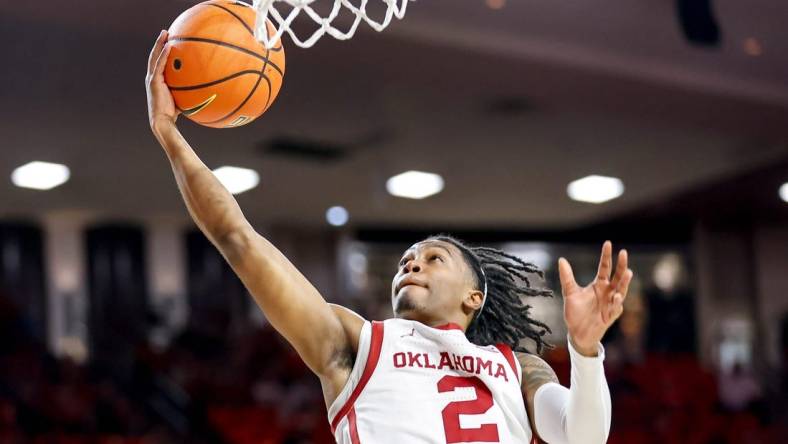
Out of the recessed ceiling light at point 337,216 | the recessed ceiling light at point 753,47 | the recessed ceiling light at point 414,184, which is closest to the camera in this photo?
the recessed ceiling light at point 753,47

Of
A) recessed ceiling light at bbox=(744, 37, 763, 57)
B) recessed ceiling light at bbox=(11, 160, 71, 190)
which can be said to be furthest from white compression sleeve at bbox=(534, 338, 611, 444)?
recessed ceiling light at bbox=(11, 160, 71, 190)

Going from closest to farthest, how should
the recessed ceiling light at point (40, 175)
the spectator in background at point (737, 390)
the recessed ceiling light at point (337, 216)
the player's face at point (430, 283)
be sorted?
the player's face at point (430, 283)
the recessed ceiling light at point (40, 175)
the spectator in background at point (737, 390)
the recessed ceiling light at point (337, 216)

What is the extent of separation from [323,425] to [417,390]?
6.53 m

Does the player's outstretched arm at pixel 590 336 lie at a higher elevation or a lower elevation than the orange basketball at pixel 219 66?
lower

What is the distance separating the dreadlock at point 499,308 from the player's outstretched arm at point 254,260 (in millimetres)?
506

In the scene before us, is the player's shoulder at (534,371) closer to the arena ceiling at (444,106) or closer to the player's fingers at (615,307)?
the player's fingers at (615,307)

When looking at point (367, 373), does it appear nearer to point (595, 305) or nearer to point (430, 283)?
point (430, 283)

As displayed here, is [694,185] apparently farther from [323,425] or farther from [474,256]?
[474,256]

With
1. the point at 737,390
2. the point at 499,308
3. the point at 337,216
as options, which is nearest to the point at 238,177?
the point at 337,216

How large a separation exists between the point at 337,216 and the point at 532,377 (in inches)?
380

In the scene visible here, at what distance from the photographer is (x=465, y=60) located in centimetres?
605

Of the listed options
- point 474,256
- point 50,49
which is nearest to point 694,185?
point 50,49

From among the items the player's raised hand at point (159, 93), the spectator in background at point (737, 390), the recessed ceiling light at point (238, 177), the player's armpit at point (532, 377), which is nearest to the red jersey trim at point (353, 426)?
the player's armpit at point (532, 377)

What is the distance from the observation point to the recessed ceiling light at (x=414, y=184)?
9805mm
